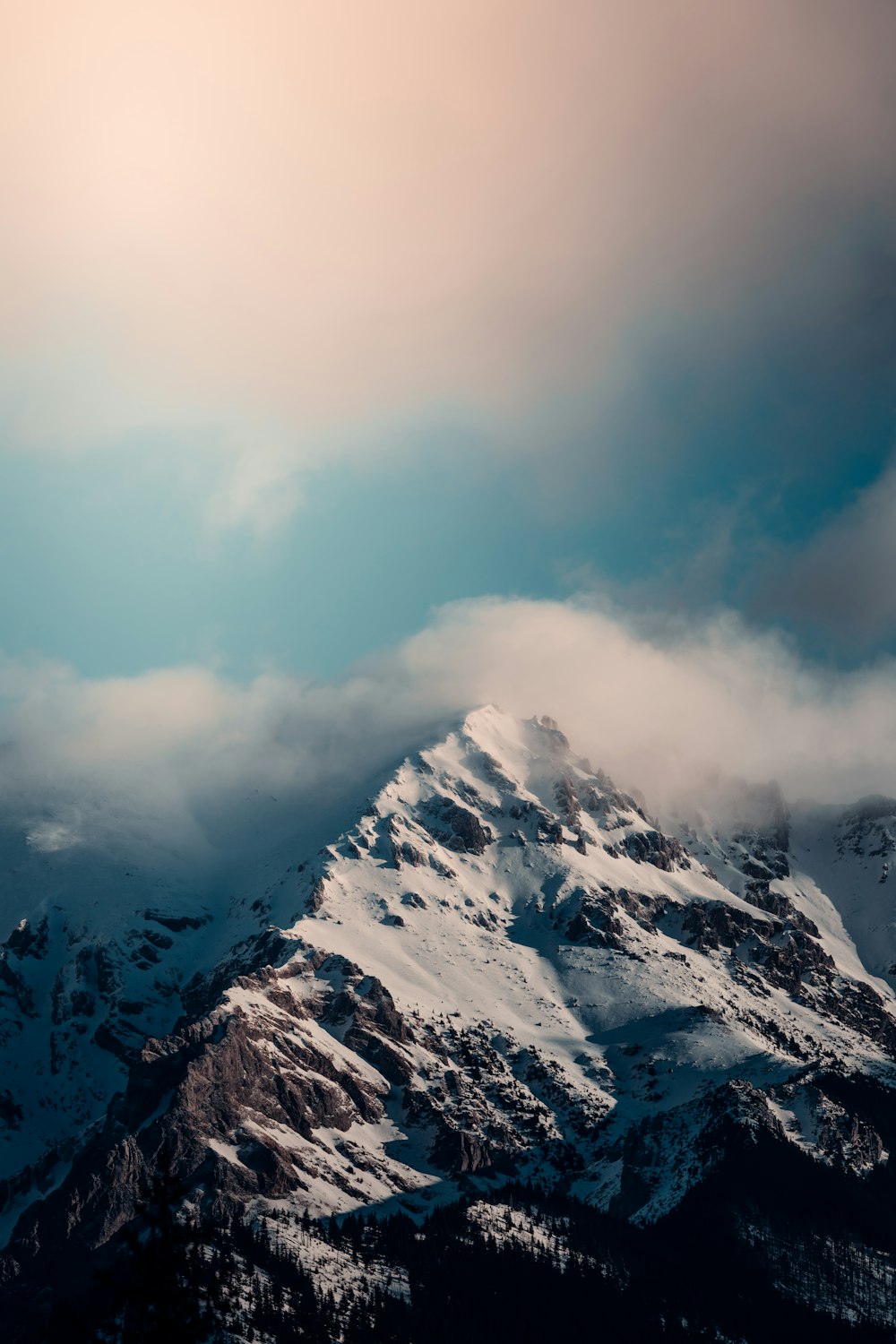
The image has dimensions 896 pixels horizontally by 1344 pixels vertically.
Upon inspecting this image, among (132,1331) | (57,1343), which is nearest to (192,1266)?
(132,1331)

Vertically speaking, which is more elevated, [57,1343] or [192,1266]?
[192,1266]

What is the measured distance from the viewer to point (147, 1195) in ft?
256

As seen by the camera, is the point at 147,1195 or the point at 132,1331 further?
the point at 147,1195

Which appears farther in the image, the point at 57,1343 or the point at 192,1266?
the point at 57,1343

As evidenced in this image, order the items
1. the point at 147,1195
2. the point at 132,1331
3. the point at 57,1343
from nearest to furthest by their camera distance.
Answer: the point at 132,1331, the point at 147,1195, the point at 57,1343

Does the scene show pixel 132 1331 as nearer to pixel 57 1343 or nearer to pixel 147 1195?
pixel 147 1195

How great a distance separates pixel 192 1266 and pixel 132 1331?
435 cm

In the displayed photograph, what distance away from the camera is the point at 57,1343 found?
101125mm

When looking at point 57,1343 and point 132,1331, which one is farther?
point 57,1343

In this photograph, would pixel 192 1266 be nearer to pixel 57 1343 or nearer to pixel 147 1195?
pixel 147 1195

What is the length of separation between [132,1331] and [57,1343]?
116 feet

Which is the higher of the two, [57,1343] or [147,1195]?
[147,1195]

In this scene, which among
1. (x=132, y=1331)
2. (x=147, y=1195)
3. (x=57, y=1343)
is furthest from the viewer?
(x=57, y=1343)

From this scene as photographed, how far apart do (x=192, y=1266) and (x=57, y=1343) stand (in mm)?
35495
